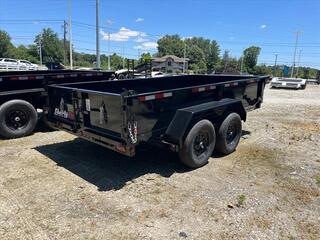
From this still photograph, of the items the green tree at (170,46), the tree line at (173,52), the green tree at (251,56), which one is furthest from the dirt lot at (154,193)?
the green tree at (170,46)

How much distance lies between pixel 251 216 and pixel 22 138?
17.3 feet

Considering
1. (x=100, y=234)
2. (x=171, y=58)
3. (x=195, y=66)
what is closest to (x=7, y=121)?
(x=100, y=234)

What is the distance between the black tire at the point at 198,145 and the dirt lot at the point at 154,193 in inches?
7.3

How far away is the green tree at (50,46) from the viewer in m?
97.8

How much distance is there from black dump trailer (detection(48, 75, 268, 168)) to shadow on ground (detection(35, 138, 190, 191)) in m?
0.54

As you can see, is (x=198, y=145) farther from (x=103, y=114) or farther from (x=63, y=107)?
(x=63, y=107)

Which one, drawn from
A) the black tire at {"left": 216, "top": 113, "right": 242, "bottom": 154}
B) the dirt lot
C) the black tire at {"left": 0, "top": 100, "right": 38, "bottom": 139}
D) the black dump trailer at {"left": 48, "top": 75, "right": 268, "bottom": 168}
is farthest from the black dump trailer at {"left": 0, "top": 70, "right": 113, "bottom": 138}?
the black tire at {"left": 216, "top": 113, "right": 242, "bottom": 154}

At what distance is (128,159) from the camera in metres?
5.77

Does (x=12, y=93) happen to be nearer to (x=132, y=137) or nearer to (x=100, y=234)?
(x=132, y=137)

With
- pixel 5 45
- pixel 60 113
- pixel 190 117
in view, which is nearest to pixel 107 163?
pixel 60 113

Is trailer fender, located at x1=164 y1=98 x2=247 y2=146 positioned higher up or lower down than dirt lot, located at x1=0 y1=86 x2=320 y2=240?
higher up

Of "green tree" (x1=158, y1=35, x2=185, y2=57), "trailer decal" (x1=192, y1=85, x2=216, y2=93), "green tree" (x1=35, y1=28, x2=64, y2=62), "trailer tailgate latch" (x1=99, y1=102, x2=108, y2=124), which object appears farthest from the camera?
"green tree" (x1=158, y1=35, x2=185, y2=57)

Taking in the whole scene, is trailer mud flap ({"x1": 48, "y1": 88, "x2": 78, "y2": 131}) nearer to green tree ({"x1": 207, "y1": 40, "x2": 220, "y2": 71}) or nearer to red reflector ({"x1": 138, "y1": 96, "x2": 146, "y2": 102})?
red reflector ({"x1": 138, "y1": 96, "x2": 146, "y2": 102})

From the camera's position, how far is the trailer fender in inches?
192
